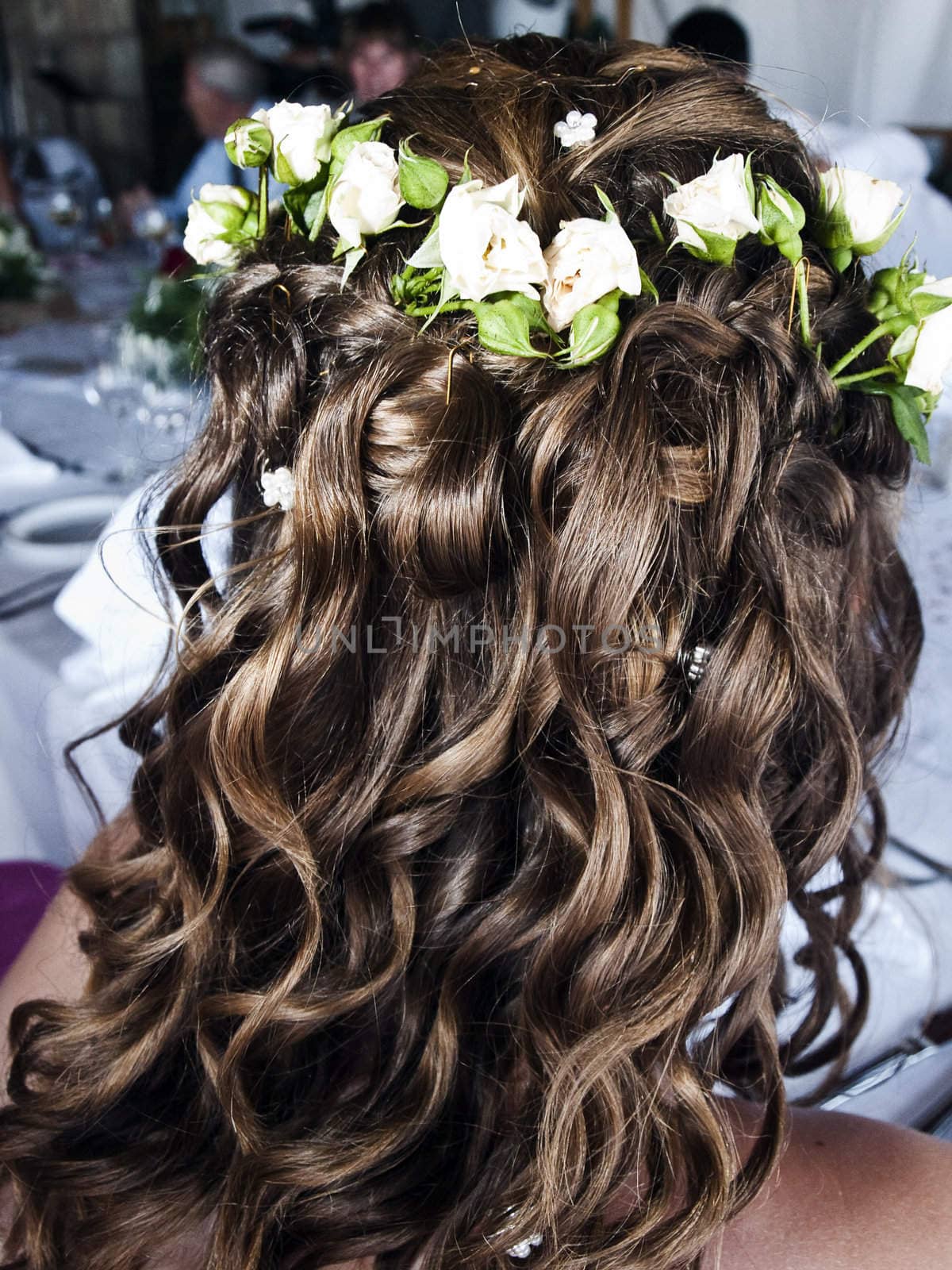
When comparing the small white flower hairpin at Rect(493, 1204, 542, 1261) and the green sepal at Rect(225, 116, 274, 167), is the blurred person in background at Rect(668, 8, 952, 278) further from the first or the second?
the small white flower hairpin at Rect(493, 1204, 542, 1261)

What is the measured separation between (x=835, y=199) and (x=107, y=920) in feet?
2.63

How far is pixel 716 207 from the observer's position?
0.55m

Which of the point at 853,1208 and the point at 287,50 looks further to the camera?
the point at 287,50

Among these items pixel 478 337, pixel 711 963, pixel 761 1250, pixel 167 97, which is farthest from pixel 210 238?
pixel 167 97

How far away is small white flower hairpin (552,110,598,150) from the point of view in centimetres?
59

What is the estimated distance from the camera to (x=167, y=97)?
571 cm

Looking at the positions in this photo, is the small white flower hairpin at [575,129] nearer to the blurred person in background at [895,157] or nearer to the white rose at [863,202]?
the white rose at [863,202]

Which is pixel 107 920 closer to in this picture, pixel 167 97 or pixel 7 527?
pixel 7 527

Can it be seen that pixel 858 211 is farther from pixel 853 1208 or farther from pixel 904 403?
pixel 853 1208

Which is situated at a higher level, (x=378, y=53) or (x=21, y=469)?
(x=378, y=53)

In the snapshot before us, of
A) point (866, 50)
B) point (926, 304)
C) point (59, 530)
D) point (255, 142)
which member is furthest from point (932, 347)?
point (866, 50)

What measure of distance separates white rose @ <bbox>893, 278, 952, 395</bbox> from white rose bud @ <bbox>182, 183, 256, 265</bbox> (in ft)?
1.59

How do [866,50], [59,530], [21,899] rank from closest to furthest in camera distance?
[21,899] < [59,530] < [866,50]

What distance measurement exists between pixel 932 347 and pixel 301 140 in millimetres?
443
